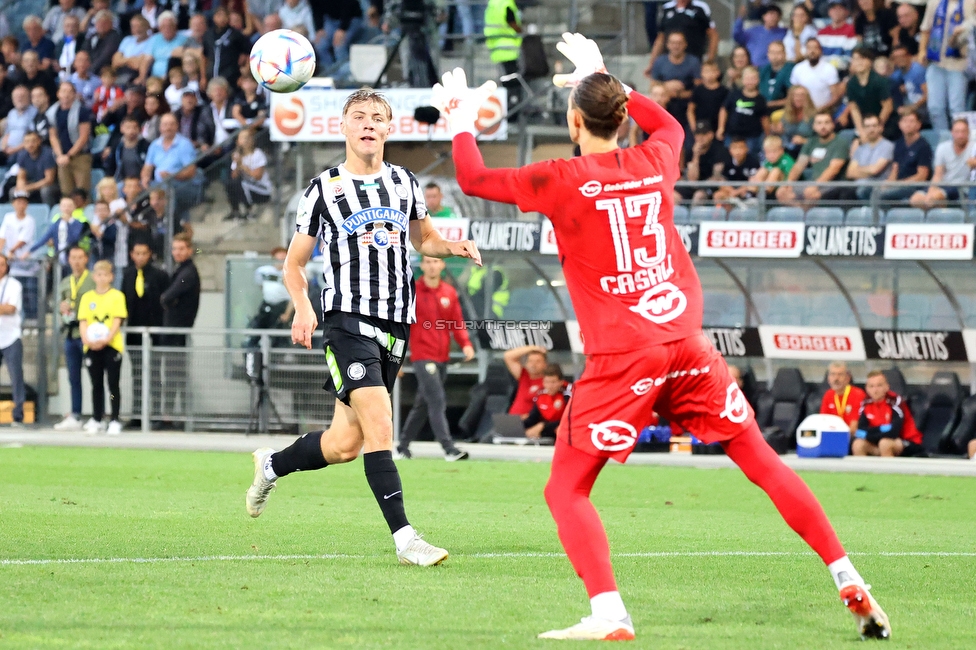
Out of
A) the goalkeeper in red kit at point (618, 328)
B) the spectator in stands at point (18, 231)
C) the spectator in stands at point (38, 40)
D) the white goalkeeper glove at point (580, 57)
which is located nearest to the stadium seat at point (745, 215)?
the spectator in stands at point (18, 231)

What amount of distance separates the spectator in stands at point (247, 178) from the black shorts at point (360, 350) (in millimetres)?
13448

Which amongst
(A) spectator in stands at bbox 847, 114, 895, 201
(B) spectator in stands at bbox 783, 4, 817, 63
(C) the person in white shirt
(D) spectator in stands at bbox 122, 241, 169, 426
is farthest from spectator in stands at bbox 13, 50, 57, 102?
(A) spectator in stands at bbox 847, 114, 895, 201

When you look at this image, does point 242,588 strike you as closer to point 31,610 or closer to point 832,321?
point 31,610

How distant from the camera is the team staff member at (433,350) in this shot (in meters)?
15.8

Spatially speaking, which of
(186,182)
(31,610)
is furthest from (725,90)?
(31,610)

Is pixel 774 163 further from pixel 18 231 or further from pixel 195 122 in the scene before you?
pixel 18 231

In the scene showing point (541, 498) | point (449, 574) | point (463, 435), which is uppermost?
point (449, 574)

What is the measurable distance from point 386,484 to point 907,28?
15.1 meters

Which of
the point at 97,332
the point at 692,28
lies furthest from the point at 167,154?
the point at 692,28

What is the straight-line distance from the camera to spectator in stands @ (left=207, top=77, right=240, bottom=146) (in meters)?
23.4

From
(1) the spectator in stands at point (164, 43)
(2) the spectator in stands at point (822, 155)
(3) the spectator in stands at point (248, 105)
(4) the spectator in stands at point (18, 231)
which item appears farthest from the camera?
(1) the spectator in stands at point (164, 43)

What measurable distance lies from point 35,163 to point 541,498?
50.3ft

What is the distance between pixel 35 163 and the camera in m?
24.2

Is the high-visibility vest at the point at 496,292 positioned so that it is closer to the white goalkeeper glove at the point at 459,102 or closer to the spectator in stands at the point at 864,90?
the spectator in stands at the point at 864,90
